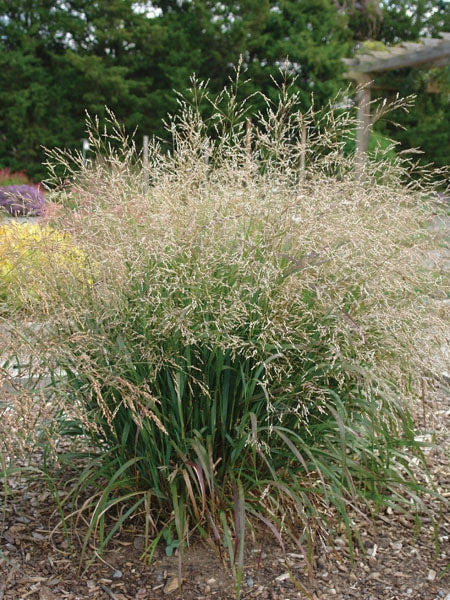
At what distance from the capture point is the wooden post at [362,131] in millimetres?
2285

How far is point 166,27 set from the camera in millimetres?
16297

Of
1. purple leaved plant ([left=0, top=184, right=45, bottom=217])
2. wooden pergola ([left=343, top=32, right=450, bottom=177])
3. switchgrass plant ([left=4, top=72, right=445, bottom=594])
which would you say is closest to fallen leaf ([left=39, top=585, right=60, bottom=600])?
switchgrass plant ([left=4, top=72, right=445, bottom=594])

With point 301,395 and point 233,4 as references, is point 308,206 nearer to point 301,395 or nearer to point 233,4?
point 301,395

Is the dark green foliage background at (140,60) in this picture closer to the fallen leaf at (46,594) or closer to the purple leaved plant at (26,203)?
the purple leaved plant at (26,203)

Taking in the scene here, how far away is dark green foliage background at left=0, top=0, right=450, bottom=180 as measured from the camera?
50.9 feet

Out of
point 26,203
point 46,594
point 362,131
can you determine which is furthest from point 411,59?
point 46,594

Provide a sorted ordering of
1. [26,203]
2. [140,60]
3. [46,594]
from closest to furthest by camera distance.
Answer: [46,594] < [26,203] < [140,60]

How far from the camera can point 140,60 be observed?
659 inches

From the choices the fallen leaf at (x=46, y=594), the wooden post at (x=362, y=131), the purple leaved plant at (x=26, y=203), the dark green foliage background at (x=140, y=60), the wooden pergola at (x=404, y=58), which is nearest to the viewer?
the fallen leaf at (x=46, y=594)

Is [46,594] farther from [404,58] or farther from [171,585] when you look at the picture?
[404,58]

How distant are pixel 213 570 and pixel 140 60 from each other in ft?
54.7

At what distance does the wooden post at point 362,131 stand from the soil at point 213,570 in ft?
3.05

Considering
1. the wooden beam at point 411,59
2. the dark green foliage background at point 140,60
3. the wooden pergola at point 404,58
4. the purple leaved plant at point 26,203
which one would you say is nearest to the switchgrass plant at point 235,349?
the purple leaved plant at point 26,203

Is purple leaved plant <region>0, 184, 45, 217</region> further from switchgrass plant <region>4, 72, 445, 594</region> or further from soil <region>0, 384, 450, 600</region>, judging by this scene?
soil <region>0, 384, 450, 600</region>
